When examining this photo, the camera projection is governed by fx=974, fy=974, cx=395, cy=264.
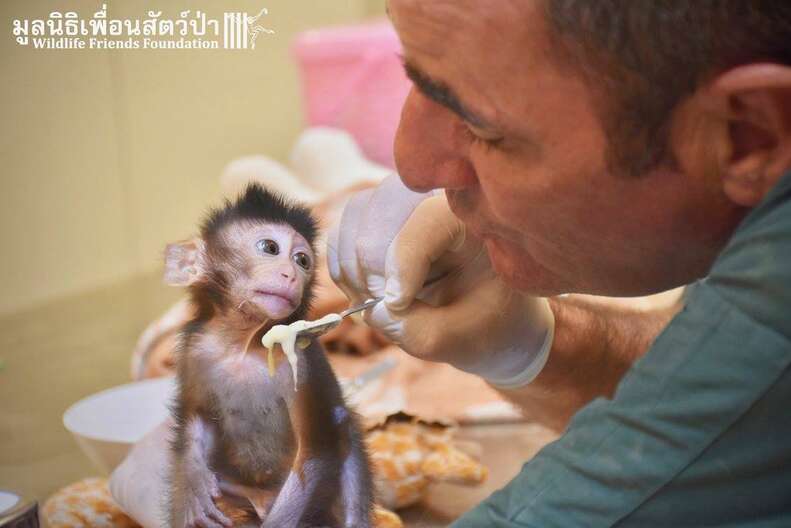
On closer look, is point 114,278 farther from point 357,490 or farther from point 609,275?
point 609,275

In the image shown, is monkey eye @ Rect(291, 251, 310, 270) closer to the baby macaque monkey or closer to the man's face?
the baby macaque monkey

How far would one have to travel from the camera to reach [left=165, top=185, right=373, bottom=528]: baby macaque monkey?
0.79 metres

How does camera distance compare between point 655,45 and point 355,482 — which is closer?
point 655,45

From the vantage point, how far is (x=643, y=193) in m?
0.73

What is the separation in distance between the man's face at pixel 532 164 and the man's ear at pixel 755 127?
0.03 meters

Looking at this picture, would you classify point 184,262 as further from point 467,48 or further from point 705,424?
point 705,424

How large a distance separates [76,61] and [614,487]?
21.7 inches

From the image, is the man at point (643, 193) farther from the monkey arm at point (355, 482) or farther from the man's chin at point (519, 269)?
the monkey arm at point (355, 482)

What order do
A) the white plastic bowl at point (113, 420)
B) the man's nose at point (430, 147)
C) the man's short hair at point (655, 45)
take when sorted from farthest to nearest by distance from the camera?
1. the white plastic bowl at point (113, 420)
2. the man's nose at point (430, 147)
3. the man's short hair at point (655, 45)

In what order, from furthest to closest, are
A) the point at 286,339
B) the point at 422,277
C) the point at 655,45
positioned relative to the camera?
1. the point at 422,277
2. the point at 286,339
3. the point at 655,45

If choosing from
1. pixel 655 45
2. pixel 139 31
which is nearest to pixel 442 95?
pixel 655 45

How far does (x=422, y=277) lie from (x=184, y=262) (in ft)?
0.71

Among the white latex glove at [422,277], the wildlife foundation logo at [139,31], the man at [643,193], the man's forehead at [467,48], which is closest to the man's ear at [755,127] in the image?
the man at [643,193]

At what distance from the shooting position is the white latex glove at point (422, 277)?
881mm
